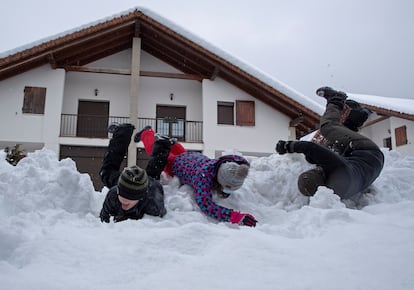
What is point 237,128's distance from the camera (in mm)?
13391

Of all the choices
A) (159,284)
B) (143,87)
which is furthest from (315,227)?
(143,87)

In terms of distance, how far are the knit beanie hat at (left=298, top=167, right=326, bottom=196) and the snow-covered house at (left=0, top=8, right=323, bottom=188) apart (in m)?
9.45

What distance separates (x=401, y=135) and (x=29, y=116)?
53.5 feet

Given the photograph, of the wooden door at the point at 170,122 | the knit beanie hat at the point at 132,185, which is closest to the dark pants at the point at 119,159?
the knit beanie hat at the point at 132,185

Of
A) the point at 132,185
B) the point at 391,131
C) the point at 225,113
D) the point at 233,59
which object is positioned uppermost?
the point at 233,59

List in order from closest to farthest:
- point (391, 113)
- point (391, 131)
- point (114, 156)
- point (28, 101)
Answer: point (114, 156), point (28, 101), point (391, 113), point (391, 131)

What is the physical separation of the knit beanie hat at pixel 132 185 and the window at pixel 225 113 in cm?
1104

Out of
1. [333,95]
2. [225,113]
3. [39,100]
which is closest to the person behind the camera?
[333,95]

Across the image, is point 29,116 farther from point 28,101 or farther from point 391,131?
point 391,131

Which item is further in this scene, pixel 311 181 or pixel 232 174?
pixel 311 181

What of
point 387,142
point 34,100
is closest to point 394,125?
point 387,142

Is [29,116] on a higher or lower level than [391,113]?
lower

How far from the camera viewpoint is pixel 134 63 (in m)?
12.9

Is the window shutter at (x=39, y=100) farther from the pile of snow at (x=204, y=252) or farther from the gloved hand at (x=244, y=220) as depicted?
the gloved hand at (x=244, y=220)
